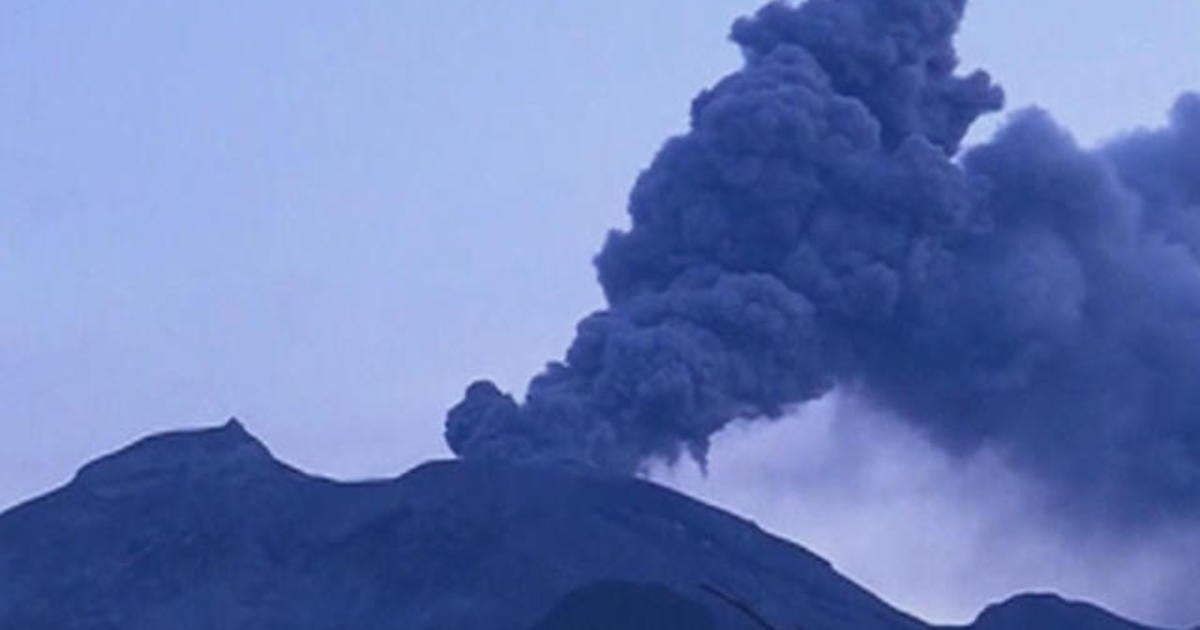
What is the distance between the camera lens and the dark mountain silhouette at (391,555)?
66750 mm

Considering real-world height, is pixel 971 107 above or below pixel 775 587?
above

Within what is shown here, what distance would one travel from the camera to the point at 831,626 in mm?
65750

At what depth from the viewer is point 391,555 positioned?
233ft

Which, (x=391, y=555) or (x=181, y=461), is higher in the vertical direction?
(x=181, y=461)

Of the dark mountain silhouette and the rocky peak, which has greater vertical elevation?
the rocky peak

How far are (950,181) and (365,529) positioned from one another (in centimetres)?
1883

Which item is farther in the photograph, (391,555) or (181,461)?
(181,461)

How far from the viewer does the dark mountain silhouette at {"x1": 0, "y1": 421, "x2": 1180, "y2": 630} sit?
66.8 meters

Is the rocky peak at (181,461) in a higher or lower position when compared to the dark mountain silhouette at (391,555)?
higher

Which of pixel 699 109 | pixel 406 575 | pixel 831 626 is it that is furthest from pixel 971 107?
pixel 406 575

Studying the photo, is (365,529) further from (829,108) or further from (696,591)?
(829,108)

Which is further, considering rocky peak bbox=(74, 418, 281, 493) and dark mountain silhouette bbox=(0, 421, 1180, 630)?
rocky peak bbox=(74, 418, 281, 493)

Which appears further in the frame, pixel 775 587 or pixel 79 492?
pixel 79 492

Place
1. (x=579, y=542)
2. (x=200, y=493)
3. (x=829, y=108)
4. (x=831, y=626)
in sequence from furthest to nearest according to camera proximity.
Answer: (x=200, y=493), (x=579, y=542), (x=831, y=626), (x=829, y=108)
